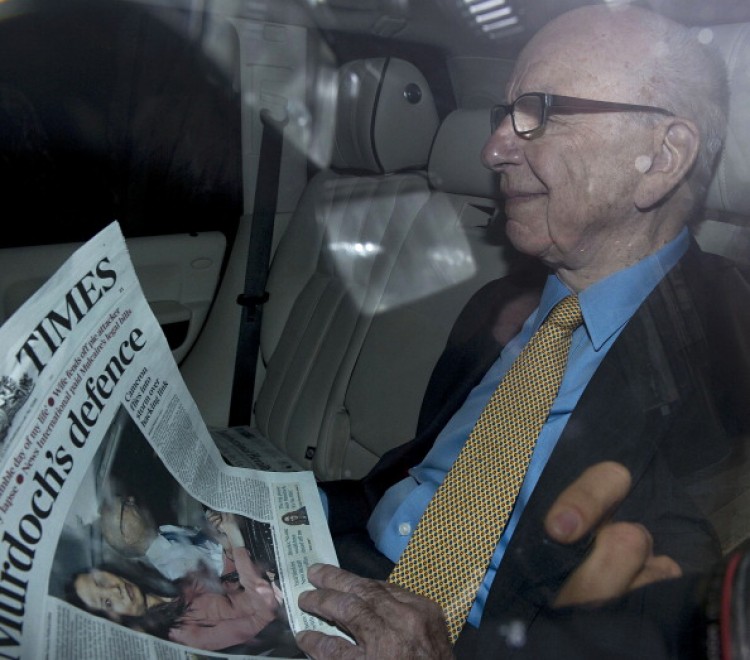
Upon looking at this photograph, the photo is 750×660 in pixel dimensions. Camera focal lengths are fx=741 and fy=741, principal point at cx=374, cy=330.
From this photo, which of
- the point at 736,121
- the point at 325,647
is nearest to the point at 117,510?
the point at 325,647

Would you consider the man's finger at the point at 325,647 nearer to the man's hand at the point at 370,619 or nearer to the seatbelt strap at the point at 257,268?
the man's hand at the point at 370,619

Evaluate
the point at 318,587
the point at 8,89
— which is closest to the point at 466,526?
the point at 318,587

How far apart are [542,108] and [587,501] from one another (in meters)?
0.57

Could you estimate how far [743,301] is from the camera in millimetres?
1046

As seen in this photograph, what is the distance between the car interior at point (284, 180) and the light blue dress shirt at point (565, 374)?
326mm

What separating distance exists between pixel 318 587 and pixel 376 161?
44.5 inches

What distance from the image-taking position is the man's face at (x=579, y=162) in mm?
1059

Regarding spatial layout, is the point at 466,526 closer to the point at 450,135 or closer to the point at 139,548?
the point at 139,548

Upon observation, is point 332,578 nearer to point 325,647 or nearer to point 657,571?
point 325,647

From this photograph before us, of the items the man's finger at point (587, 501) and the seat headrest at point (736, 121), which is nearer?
the man's finger at point (587, 501)

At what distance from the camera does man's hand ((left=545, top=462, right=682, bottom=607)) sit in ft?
3.02

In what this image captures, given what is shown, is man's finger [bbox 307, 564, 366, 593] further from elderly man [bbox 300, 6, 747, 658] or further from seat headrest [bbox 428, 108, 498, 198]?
seat headrest [bbox 428, 108, 498, 198]

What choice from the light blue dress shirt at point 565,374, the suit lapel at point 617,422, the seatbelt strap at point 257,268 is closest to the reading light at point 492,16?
the seatbelt strap at point 257,268

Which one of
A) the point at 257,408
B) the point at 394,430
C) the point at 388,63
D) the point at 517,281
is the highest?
the point at 388,63
